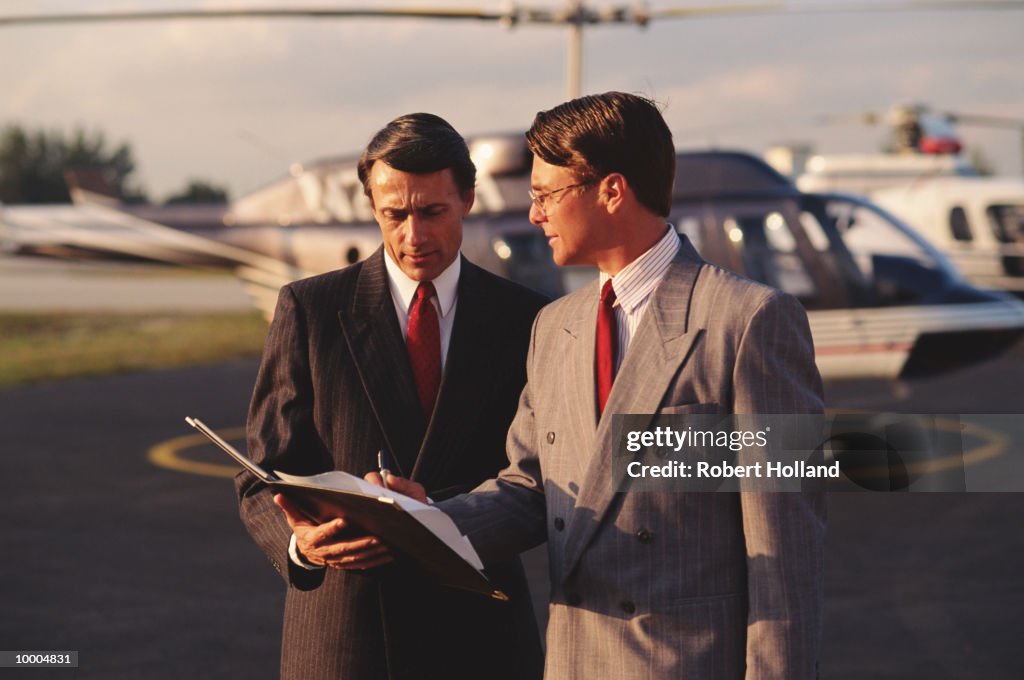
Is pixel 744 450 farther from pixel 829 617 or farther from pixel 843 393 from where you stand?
pixel 843 393

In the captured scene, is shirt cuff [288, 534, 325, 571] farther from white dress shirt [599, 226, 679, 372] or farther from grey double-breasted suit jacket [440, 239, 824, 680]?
white dress shirt [599, 226, 679, 372]

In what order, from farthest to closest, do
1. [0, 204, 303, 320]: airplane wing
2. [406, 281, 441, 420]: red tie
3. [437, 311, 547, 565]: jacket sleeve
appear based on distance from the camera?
[0, 204, 303, 320]: airplane wing → [406, 281, 441, 420]: red tie → [437, 311, 547, 565]: jacket sleeve

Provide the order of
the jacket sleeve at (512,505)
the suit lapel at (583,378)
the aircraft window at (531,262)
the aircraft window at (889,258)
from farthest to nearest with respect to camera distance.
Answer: the aircraft window at (531,262), the aircraft window at (889,258), the jacket sleeve at (512,505), the suit lapel at (583,378)

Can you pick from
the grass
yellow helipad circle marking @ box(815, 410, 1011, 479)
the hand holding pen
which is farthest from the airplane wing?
the hand holding pen

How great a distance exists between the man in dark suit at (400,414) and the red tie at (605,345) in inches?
18.4

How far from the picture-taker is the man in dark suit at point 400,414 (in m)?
2.91

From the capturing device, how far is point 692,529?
242 centimetres

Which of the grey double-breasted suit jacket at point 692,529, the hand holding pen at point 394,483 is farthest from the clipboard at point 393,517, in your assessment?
the grey double-breasted suit jacket at point 692,529

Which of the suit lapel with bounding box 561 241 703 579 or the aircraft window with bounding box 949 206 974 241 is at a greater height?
the aircraft window with bounding box 949 206 974 241

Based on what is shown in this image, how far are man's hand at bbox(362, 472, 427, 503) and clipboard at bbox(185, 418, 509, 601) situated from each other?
0.10 metres

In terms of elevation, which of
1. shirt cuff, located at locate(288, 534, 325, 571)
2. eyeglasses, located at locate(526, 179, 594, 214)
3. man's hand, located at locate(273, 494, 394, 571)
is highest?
eyeglasses, located at locate(526, 179, 594, 214)

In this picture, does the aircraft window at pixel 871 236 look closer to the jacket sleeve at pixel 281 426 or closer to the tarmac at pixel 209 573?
the tarmac at pixel 209 573

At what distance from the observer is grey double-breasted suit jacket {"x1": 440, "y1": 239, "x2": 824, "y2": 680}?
236cm

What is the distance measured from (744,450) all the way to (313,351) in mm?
1135
